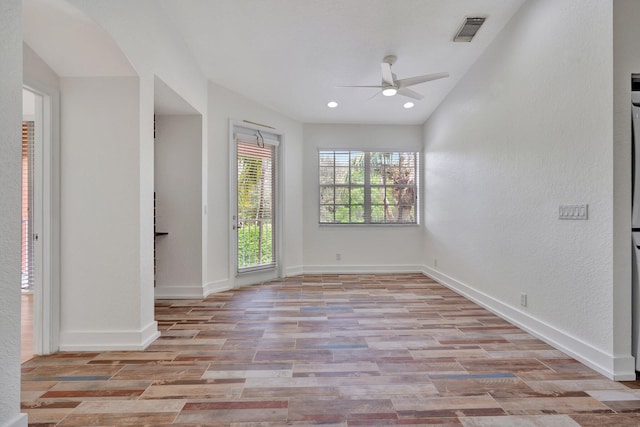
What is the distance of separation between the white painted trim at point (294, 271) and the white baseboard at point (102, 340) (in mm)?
3231

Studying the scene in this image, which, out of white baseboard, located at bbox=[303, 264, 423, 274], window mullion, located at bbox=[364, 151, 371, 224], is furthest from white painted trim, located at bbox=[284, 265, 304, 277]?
window mullion, located at bbox=[364, 151, 371, 224]

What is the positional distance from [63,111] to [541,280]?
4220 millimetres

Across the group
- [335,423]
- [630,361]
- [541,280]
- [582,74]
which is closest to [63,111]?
[335,423]

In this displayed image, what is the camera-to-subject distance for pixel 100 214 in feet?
9.37

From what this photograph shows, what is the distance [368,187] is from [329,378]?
4.49 m

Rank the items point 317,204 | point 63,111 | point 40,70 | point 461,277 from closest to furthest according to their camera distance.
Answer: point 40,70 < point 63,111 < point 461,277 < point 317,204

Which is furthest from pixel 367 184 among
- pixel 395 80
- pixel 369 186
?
pixel 395 80

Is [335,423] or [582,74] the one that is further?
[582,74]

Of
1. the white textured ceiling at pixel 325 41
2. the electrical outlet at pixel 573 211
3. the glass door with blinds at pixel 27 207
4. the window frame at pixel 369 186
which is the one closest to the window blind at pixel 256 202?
the white textured ceiling at pixel 325 41

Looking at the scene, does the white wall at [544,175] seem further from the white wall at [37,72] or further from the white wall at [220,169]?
the white wall at [37,72]

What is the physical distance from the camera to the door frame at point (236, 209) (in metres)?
5.14

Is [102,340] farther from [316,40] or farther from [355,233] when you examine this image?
[355,233]

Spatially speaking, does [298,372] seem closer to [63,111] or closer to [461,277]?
[63,111]

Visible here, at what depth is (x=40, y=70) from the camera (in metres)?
2.64
